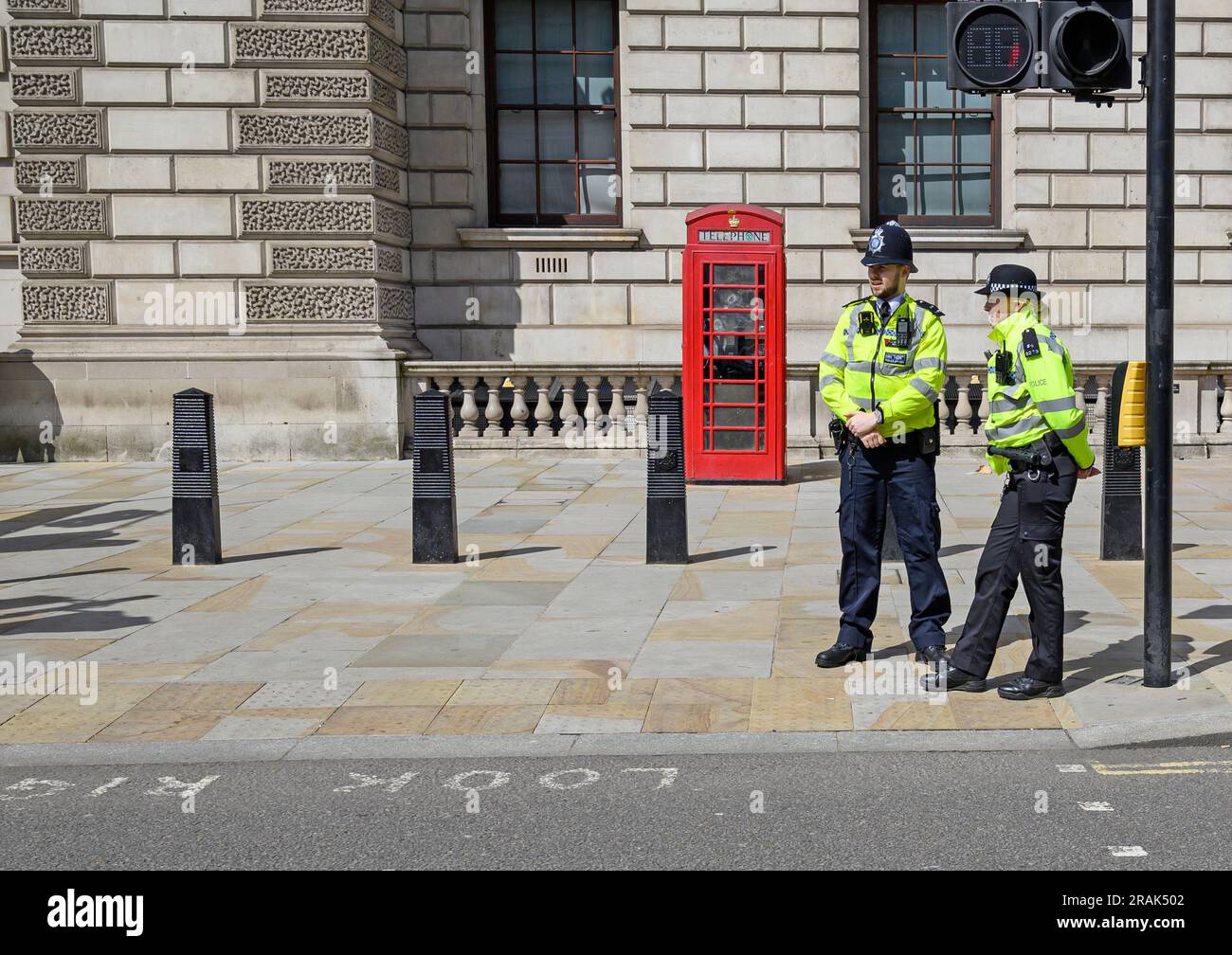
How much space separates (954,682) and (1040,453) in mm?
1071

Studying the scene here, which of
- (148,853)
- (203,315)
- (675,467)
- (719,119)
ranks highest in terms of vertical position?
(719,119)

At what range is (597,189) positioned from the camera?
18.8m

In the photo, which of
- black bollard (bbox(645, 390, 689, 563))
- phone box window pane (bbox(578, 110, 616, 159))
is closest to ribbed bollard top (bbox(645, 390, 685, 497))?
black bollard (bbox(645, 390, 689, 563))

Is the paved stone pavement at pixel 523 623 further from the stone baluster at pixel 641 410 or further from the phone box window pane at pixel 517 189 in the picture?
the phone box window pane at pixel 517 189

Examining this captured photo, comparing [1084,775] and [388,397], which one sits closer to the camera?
[1084,775]

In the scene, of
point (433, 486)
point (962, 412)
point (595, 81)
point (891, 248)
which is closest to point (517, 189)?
point (595, 81)

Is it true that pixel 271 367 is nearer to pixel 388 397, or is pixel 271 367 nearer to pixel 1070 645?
pixel 388 397

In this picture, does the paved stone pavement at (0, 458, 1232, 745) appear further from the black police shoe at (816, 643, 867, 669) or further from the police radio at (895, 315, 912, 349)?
the police radio at (895, 315, 912, 349)

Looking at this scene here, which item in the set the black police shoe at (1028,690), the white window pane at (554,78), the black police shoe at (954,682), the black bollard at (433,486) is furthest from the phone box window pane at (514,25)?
the black police shoe at (1028,690)

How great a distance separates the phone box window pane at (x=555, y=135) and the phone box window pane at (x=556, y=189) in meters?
0.14

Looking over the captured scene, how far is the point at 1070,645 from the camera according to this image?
7.43 m

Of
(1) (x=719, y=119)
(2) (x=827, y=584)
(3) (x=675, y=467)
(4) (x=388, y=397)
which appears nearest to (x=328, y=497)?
(4) (x=388, y=397)

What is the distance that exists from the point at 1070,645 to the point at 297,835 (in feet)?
13.5

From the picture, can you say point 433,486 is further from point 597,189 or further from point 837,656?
point 597,189
